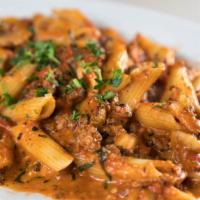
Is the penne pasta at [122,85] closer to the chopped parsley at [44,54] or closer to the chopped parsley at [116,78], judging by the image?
the chopped parsley at [116,78]

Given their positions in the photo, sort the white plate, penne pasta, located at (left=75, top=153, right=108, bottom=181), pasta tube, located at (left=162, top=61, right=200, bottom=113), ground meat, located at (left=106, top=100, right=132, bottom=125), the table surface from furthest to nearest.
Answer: the table surface < the white plate < pasta tube, located at (left=162, top=61, right=200, bottom=113) < ground meat, located at (left=106, top=100, right=132, bottom=125) < penne pasta, located at (left=75, top=153, right=108, bottom=181)

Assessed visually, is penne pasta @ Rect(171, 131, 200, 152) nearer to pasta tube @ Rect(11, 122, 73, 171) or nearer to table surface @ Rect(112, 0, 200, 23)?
pasta tube @ Rect(11, 122, 73, 171)

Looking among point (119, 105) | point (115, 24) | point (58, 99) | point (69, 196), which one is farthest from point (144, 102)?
point (115, 24)

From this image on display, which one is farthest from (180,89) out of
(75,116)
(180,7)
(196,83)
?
(180,7)

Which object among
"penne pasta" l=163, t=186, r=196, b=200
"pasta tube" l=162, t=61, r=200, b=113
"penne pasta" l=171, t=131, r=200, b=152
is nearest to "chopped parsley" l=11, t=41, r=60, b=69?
"pasta tube" l=162, t=61, r=200, b=113

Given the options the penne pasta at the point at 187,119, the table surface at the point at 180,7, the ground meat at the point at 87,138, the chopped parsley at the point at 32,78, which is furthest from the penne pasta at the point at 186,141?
the table surface at the point at 180,7

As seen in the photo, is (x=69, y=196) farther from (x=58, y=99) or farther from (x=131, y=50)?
(x=131, y=50)

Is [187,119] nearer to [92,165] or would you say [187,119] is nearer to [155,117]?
[155,117]
